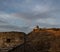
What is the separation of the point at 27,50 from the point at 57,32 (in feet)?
78.7

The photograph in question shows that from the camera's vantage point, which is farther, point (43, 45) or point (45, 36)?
point (45, 36)

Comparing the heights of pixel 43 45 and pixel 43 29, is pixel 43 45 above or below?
below

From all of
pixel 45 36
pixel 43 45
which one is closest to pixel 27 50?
pixel 43 45

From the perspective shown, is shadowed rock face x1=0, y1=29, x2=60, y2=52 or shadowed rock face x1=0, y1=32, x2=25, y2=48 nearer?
shadowed rock face x1=0, y1=29, x2=60, y2=52

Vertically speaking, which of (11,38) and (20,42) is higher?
(11,38)

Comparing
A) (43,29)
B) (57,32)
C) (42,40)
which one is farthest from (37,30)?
(42,40)

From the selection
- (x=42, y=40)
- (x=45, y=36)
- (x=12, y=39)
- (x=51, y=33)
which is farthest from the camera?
(x=51, y=33)

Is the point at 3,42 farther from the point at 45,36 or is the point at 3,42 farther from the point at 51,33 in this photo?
the point at 51,33

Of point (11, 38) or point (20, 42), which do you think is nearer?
point (20, 42)

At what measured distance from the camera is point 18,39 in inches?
736

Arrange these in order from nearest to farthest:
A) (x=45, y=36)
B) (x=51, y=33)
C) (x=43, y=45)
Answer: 1. (x=43, y=45)
2. (x=45, y=36)
3. (x=51, y=33)

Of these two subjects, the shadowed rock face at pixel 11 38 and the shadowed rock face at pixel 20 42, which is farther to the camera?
the shadowed rock face at pixel 11 38

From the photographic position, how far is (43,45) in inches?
1131

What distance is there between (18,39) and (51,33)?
60.1ft
